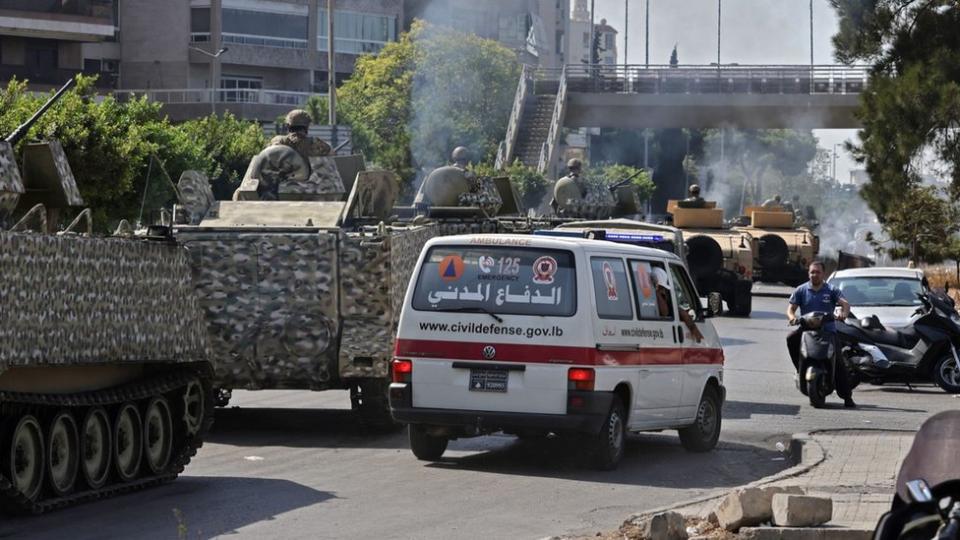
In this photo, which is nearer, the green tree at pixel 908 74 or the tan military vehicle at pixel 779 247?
the green tree at pixel 908 74

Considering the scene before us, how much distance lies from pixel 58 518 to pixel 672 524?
3.93m

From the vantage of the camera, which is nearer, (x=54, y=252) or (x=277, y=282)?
(x=54, y=252)

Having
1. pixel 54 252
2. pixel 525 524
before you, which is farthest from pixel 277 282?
pixel 525 524

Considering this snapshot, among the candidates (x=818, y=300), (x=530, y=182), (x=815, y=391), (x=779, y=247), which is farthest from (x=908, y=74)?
(x=530, y=182)

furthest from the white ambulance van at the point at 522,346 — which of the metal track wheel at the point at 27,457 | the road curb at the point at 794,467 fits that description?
the metal track wheel at the point at 27,457

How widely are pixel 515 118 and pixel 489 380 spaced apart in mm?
54602

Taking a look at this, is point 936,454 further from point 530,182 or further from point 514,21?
point 514,21

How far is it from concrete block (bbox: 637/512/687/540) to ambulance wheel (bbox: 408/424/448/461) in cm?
442

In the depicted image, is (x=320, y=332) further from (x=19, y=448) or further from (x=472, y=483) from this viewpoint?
(x=19, y=448)

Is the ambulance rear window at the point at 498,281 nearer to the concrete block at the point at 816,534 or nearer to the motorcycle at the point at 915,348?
the concrete block at the point at 816,534

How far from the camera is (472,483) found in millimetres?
13234

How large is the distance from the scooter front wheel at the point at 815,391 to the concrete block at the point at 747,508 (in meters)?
9.12

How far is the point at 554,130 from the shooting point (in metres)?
65.9

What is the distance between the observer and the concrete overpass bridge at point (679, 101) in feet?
210
